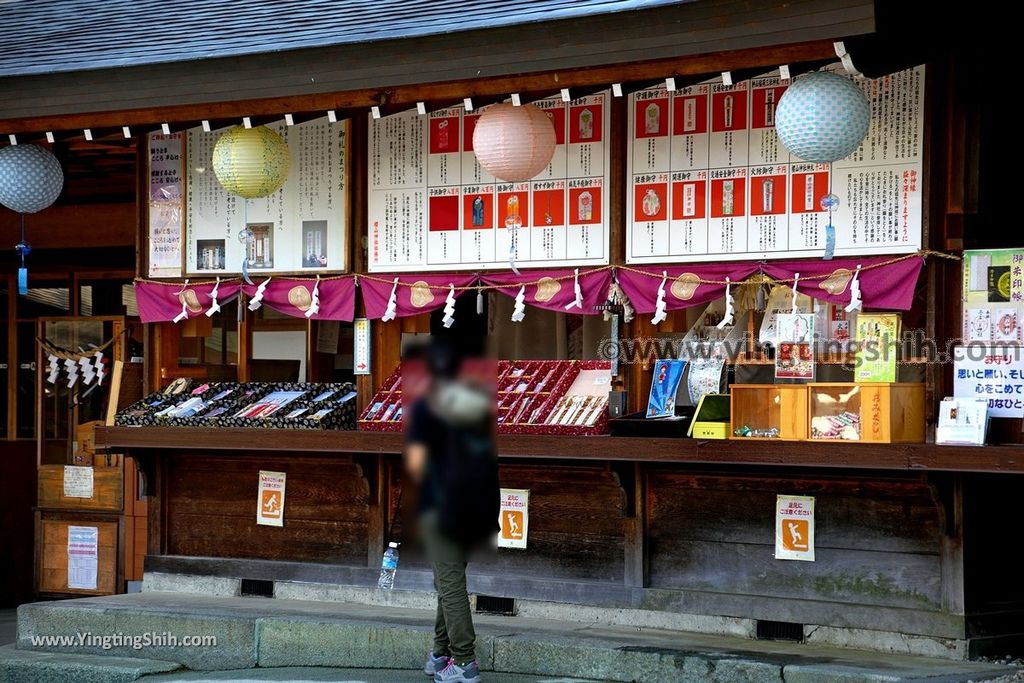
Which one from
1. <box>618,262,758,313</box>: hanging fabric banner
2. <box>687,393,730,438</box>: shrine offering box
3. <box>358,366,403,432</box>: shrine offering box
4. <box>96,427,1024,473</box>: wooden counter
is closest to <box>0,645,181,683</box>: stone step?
<box>96,427,1024,473</box>: wooden counter

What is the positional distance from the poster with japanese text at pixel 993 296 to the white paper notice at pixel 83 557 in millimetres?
8254

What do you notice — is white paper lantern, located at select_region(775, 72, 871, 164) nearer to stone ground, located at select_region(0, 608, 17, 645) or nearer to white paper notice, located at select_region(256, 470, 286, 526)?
white paper notice, located at select_region(256, 470, 286, 526)

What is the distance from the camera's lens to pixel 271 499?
11.5 meters

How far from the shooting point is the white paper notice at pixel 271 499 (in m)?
11.4

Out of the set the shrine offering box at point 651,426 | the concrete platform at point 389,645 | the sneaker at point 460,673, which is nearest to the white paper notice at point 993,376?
the concrete platform at point 389,645

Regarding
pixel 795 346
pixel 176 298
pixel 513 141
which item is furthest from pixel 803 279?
pixel 176 298

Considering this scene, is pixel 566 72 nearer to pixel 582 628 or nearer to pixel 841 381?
pixel 841 381

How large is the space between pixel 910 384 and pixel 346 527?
15.1 ft

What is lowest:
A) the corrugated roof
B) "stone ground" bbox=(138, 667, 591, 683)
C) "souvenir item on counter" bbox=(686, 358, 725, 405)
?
"stone ground" bbox=(138, 667, 591, 683)

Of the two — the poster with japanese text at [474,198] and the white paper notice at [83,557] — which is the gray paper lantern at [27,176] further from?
the white paper notice at [83,557]

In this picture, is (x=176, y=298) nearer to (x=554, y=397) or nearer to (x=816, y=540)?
(x=554, y=397)

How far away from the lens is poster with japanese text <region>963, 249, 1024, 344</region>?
8.73m

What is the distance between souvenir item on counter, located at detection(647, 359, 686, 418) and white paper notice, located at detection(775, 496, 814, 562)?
99 cm

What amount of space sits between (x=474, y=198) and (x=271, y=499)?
304cm
